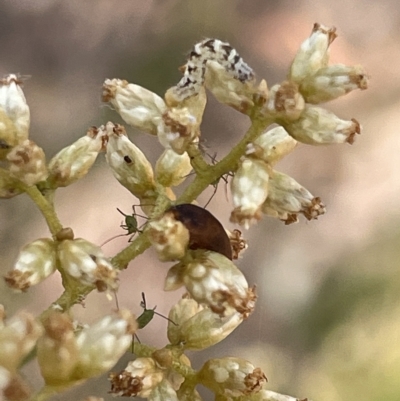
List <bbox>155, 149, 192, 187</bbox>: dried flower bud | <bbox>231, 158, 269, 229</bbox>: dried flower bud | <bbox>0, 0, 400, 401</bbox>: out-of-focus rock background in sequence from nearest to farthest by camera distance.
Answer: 1. <bbox>231, 158, 269, 229</bbox>: dried flower bud
2. <bbox>155, 149, 192, 187</bbox>: dried flower bud
3. <bbox>0, 0, 400, 401</bbox>: out-of-focus rock background

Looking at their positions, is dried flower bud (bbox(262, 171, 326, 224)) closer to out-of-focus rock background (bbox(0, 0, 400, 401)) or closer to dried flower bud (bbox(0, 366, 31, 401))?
dried flower bud (bbox(0, 366, 31, 401))

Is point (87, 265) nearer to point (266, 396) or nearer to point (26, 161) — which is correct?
point (26, 161)

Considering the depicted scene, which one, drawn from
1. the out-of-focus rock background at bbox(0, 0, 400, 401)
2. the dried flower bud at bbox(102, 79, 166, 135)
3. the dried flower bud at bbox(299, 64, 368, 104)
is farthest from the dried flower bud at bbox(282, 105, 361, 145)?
the out-of-focus rock background at bbox(0, 0, 400, 401)

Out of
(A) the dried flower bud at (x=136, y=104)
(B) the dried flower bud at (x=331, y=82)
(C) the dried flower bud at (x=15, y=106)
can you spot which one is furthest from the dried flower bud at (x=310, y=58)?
(C) the dried flower bud at (x=15, y=106)

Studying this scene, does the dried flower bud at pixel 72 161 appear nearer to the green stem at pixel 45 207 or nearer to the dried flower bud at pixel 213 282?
the green stem at pixel 45 207

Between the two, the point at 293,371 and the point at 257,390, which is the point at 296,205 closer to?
the point at 257,390

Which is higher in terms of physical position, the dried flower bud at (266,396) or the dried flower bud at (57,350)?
the dried flower bud at (266,396)

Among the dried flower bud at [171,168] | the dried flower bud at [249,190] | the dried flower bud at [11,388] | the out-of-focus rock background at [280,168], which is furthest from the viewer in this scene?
the out-of-focus rock background at [280,168]
